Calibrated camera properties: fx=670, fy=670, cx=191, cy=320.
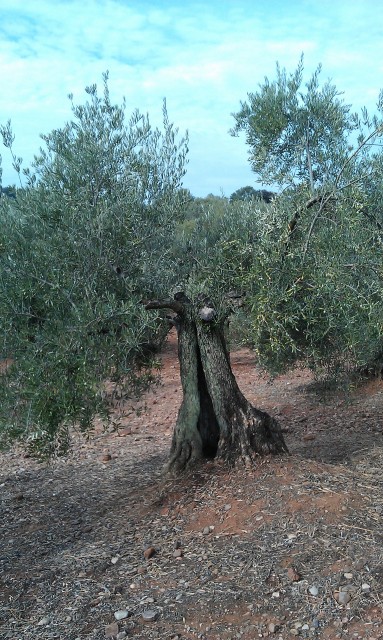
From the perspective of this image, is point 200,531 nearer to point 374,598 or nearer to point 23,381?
point 374,598

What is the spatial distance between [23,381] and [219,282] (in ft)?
6.60

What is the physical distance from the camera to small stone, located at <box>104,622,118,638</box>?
15.1 feet

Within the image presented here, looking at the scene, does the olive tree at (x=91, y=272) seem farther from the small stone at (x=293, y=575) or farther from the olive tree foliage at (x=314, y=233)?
the small stone at (x=293, y=575)

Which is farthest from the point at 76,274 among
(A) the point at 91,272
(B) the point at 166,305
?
(B) the point at 166,305

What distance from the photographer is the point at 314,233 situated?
5.91 m

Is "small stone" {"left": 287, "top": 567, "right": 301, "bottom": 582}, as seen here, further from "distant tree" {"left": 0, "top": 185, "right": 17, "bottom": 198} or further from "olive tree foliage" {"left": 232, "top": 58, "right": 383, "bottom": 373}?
"distant tree" {"left": 0, "top": 185, "right": 17, "bottom": 198}

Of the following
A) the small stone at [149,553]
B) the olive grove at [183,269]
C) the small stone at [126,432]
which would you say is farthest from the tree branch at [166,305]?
the small stone at [126,432]

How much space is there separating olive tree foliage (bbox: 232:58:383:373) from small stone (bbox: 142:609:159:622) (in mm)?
2191

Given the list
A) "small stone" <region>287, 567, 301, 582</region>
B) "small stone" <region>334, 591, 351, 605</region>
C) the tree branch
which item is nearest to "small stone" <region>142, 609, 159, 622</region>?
"small stone" <region>287, 567, 301, 582</region>

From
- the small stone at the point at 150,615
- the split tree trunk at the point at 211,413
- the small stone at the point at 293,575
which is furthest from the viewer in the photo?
the split tree trunk at the point at 211,413

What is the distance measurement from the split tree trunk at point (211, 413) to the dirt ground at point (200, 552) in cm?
20

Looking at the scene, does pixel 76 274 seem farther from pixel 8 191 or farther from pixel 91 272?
pixel 8 191

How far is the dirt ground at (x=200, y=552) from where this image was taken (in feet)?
15.3

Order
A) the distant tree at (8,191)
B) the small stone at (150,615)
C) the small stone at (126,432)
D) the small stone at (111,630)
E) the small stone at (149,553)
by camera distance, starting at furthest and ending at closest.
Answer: the small stone at (126,432), the small stone at (149,553), the distant tree at (8,191), the small stone at (150,615), the small stone at (111,630)
